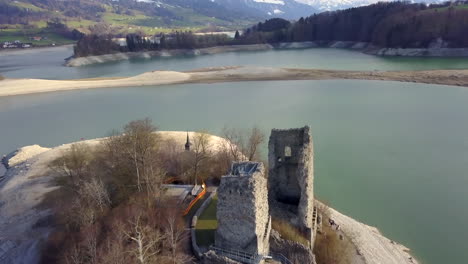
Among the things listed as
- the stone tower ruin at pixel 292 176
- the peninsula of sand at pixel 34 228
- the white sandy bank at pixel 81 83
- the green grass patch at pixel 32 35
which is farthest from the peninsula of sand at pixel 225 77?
the green grass patch at pixel 32 35

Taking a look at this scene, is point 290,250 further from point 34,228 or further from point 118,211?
point 34,228

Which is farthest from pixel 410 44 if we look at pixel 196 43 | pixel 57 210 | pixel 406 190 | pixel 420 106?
pixel 57 210

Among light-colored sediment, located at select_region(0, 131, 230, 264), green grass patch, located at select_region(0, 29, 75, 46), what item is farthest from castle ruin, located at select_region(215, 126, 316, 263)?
green grass patch, located at select_region(0, 29, 75, 46)

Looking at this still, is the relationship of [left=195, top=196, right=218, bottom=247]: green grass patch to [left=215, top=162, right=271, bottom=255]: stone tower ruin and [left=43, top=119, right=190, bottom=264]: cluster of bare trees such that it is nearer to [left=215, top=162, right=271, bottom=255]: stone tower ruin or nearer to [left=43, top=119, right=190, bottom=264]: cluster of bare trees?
[left=43, top=119, right=190, bottom=264]: cluster of bare trees

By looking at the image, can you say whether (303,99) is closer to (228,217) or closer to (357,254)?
(357,254)

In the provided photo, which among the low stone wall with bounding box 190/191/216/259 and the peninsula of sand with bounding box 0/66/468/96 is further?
the peninsula of sand with bounding box 0/66/468/96

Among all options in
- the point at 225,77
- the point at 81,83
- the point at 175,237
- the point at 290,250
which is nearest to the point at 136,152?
the point at 175,237

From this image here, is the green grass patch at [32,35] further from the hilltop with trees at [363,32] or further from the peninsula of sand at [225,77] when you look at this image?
the peninsula of sand at [225,77]
